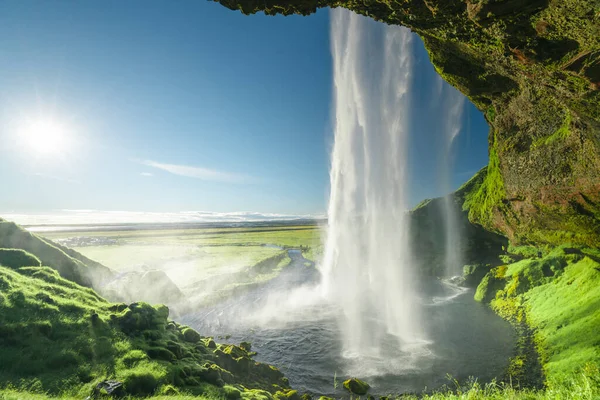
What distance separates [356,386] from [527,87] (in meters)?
17.5

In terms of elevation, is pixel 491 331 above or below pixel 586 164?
below

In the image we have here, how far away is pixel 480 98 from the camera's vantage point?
53.1 ft

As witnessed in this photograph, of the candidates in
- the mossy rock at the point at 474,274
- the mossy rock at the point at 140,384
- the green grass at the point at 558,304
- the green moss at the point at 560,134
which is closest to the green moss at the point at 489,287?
the green grass at the point at 558,304

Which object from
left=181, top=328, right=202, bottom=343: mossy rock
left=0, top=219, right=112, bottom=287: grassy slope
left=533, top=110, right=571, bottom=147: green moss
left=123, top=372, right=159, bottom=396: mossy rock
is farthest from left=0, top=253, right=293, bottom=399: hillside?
left=533, top=110, right=571, bottom=147: green moss

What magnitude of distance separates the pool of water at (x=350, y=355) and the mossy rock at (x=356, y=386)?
1.59 ft

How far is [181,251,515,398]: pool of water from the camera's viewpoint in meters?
16.4

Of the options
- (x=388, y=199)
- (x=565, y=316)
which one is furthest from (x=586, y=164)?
(x=388, y=199)

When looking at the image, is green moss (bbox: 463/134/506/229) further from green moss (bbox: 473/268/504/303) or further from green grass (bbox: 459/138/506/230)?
green moss (bbox: 473/268/504/303)

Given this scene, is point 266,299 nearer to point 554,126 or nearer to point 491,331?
point 491,331

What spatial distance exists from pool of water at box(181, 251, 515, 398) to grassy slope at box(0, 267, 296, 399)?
3.63 m

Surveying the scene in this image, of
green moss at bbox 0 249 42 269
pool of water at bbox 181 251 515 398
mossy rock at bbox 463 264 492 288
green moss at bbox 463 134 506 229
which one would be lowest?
pool of water at bbox 181 251 515 398

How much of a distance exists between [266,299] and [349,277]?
12126mm

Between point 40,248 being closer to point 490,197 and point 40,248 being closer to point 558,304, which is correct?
point 490,197

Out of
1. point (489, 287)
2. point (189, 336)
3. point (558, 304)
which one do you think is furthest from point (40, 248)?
point (489, 287)
